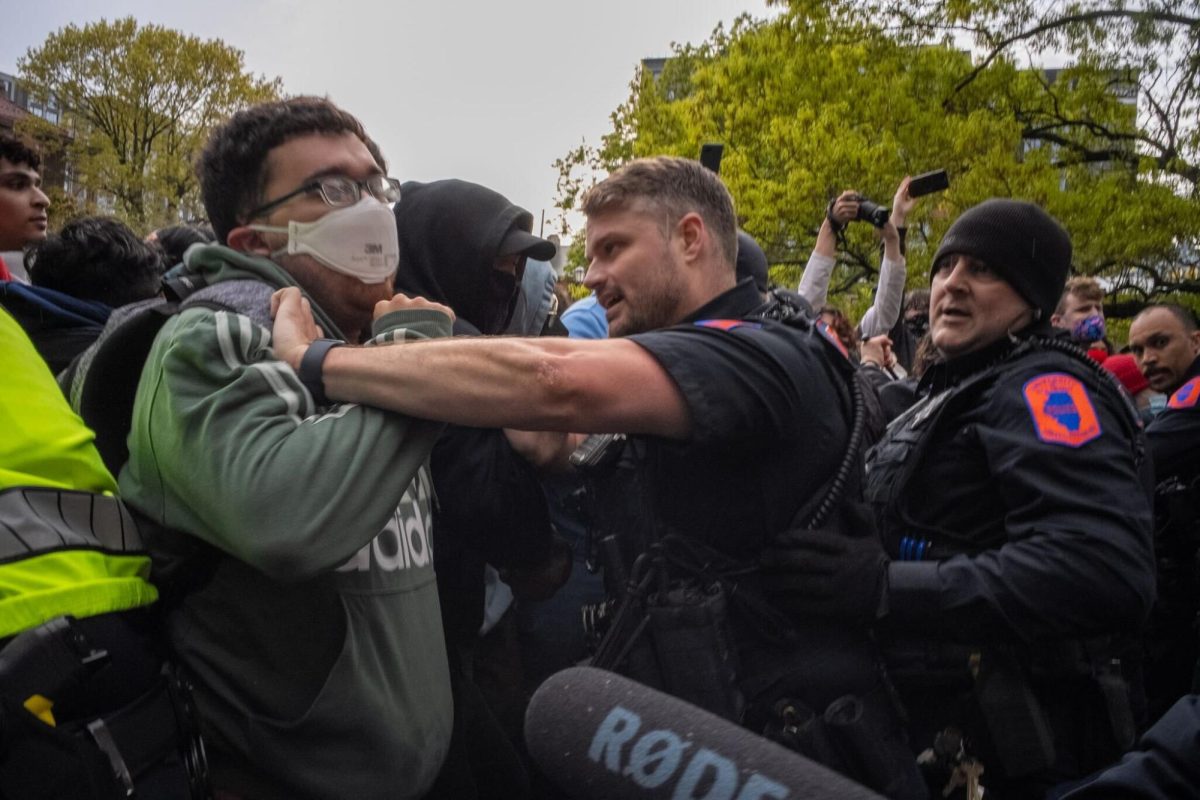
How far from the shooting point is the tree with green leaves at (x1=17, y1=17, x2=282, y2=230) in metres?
30.0

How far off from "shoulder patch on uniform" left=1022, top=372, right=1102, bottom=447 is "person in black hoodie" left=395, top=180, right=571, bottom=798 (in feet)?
3.93

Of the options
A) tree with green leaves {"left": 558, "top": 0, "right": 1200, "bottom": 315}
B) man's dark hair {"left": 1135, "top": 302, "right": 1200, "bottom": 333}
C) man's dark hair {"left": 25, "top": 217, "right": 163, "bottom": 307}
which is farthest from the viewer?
tree with green leaves {"left": 558, "top": 0, "right": 1200, "bottom": 315}

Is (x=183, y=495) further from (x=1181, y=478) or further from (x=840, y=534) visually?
(x=1181, y=478)

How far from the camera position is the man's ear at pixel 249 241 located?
6.30 feet

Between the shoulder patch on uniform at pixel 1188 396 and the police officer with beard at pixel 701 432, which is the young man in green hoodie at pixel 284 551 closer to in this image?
the police officer with beard at pixel 701 432

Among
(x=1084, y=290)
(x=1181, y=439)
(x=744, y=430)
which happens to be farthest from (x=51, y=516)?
(x=1084, y=290)

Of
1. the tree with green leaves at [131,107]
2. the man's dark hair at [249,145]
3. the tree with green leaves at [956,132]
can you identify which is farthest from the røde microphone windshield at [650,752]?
the tree with green leaves at [131,107]

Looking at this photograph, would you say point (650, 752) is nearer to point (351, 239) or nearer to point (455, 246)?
point (351, 239)

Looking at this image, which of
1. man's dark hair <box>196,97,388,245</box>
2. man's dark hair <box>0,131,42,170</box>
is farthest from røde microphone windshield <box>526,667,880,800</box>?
man's dark hair <box>0,131,42,170</box>

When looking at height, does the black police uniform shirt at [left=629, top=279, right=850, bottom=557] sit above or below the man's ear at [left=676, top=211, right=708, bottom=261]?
below

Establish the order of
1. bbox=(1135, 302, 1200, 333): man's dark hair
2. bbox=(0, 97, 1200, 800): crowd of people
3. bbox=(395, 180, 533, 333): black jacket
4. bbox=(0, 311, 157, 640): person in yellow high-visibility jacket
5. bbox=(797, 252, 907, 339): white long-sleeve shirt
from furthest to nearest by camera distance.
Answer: bbox=(797, 252, 907, 339): white long-sleeve shirt
bbox=(1135, 302, 1200, 333): man's dark hair
bbox=(395, 180, 533, 333): black jacket
bbox=(0, 97, 1200, 800): crowd of people
bbox=(0, 311, 157, 640): person in yellow high-visibility jacket

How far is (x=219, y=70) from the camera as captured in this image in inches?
1243

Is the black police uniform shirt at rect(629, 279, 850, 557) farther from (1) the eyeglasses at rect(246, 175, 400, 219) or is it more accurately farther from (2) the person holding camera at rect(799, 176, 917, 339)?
(2) the person holding camera at rect(799, 176, 917, 339)

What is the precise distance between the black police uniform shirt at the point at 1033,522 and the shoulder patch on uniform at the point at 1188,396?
5.18 feet
